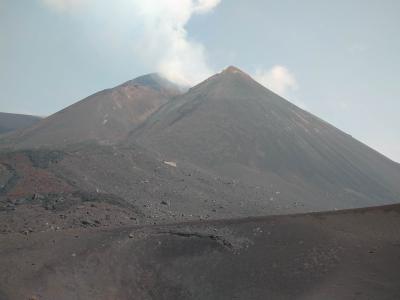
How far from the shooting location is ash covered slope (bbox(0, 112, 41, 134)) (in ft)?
280

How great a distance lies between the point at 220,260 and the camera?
53.1ft

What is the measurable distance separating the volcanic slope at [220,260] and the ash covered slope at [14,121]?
71.1 m

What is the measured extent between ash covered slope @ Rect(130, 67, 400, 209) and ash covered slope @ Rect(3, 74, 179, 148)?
3858mm

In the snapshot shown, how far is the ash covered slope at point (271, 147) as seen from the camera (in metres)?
46.9

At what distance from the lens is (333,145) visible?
6053cm

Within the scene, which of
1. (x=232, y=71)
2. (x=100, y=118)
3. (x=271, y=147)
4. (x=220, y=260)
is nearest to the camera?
(x=220, y=260)

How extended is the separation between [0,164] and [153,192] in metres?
10.7

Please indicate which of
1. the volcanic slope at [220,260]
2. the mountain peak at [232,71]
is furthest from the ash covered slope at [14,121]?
the volcanic slope at [220,260]

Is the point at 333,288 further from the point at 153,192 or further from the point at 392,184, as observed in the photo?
the point at 392,184

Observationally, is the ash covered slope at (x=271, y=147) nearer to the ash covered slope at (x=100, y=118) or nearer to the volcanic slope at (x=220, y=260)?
the ash covered slope at (x=100, y=118)

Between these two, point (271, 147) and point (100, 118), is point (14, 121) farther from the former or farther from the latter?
point (271, 147)

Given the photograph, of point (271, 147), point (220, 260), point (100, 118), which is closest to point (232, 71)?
point (100, 118)

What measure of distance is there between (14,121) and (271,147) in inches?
2375

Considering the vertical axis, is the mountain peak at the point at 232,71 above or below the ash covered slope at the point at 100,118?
above
